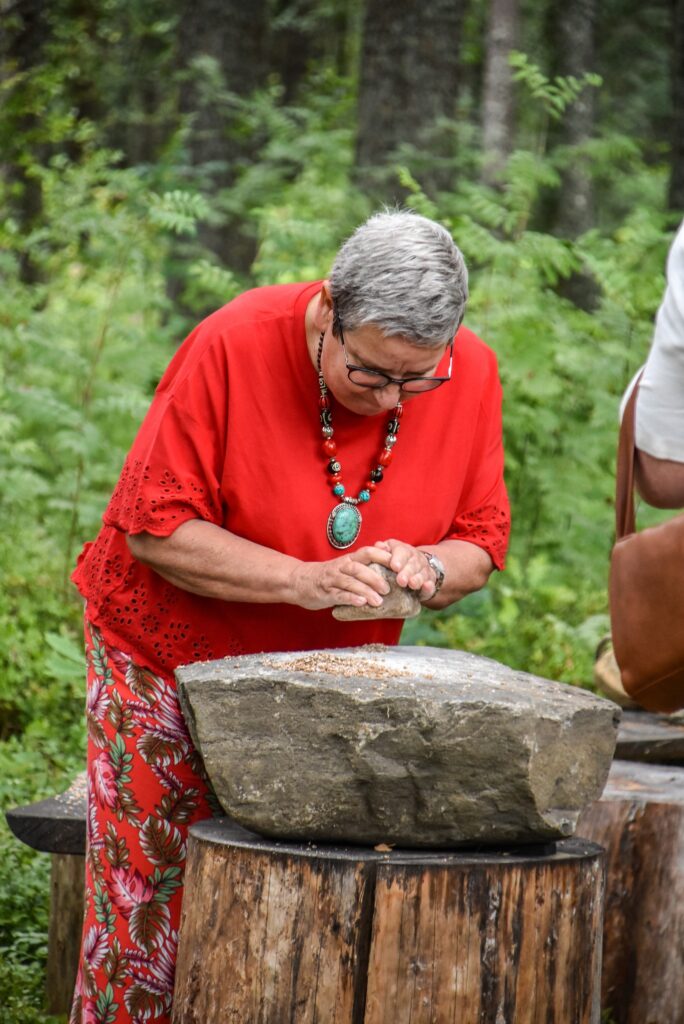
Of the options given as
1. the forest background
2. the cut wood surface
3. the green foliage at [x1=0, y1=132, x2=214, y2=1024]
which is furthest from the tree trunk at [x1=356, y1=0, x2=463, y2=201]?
the cut wood surface

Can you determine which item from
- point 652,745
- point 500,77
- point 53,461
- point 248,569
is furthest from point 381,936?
point 500,77

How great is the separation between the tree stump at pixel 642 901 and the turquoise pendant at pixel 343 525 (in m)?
1.40

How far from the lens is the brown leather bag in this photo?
2.89m

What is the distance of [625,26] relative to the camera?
18062 mm

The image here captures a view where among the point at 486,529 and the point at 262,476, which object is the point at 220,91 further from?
the point at 262,476

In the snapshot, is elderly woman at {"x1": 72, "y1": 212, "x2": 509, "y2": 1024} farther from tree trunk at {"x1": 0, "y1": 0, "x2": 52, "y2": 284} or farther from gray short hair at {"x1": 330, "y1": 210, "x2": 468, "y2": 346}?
tree trunk at {"x1": 0, "y1": 0, "x2": 52, "y2": 284}

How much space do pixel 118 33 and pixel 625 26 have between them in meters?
7.68

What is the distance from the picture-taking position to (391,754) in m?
2.65

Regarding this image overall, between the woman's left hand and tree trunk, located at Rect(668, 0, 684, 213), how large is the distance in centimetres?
553

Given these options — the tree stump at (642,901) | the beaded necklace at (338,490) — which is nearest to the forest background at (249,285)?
the tree stump at (642,901)

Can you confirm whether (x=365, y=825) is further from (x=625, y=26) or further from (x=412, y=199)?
(x=625, y=26)

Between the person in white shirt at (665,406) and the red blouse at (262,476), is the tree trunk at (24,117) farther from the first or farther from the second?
the person in white shirt at (665,406)

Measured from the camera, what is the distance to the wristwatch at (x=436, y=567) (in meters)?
3.06

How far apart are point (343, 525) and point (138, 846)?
935 millimetres
